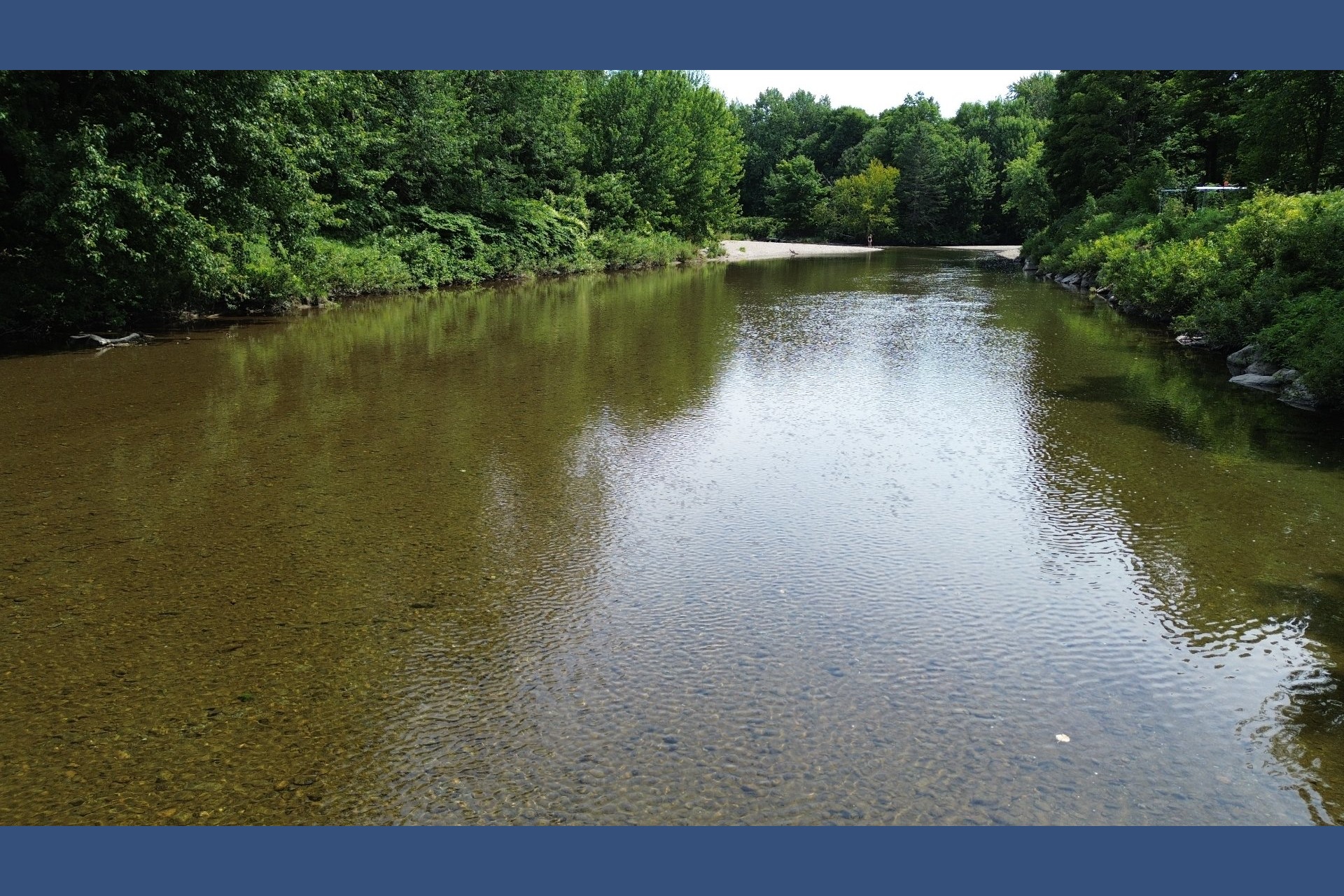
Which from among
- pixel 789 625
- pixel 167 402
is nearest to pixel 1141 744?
pixel 789 625

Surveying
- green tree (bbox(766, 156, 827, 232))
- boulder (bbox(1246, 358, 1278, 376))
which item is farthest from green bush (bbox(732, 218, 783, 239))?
boulder (bbox(1246, 358, 1278, 376))

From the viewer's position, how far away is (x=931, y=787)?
3.82 m

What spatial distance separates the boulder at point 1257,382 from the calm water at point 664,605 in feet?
0.82

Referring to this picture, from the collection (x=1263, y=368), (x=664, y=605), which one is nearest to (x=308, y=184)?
(x=664, y=605)

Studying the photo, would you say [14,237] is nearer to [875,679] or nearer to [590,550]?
[590,550]

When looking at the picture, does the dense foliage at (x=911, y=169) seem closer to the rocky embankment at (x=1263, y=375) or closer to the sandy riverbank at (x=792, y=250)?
the sandy riverbank at (x=792, y=250)

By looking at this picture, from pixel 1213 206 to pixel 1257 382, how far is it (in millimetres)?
13783

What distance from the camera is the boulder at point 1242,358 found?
13.0 m

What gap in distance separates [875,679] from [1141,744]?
1.22m

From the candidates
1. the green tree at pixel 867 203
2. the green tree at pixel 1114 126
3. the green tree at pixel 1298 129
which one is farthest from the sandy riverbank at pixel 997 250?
the green tree at pixel 1298 129

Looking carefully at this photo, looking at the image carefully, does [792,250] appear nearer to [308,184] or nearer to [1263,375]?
[308,184]

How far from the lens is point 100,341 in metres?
14.4

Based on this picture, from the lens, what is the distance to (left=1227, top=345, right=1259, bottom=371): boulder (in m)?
13.0

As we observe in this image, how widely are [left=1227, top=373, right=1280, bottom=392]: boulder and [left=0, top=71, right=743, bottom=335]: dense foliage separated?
15143 millimetres
